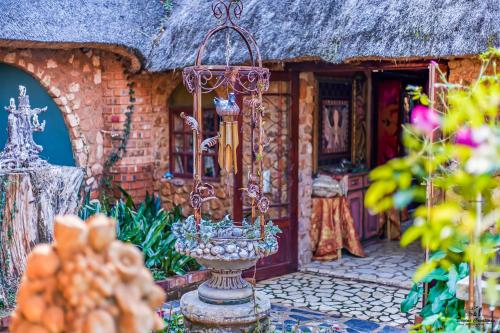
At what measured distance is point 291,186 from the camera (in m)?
6.92

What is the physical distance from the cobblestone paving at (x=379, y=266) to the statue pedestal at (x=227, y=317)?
89.9 inches

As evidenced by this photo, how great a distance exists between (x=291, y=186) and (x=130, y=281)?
193 inches

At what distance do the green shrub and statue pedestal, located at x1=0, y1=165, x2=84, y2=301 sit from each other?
1.10m

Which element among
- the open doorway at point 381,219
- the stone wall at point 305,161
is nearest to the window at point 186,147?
the stone wall at point 305,161

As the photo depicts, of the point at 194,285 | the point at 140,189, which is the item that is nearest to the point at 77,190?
the point at 194,285

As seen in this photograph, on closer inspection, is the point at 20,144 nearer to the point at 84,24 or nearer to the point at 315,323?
the point at 84,24

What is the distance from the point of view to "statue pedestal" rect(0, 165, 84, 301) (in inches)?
201

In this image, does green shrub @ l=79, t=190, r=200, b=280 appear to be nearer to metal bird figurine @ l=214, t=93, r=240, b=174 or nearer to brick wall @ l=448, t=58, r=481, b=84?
metal bird figurine @ l=214, t=93, r=240, b=174

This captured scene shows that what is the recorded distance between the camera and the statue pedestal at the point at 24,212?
5.11 metres

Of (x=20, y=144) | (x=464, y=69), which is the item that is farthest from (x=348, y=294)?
(x=20, y=144)

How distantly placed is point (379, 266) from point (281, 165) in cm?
149

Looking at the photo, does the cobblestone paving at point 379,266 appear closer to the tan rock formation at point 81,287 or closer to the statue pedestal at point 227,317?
the statue pedestal at point 227,317

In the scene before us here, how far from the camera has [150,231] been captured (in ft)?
21.2

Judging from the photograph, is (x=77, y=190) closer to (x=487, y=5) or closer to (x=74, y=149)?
(x=74, y=149)
